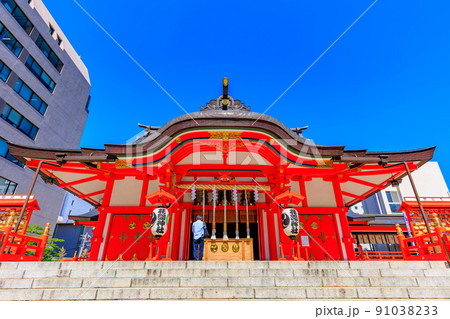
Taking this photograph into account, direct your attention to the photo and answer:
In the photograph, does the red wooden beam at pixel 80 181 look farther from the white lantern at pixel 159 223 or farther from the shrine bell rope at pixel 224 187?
the white lantern at pixel 159 223

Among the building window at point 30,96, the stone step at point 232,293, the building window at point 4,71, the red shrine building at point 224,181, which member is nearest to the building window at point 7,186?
the building window at point 30,96

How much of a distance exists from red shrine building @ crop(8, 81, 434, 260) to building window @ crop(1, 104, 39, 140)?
14493mm

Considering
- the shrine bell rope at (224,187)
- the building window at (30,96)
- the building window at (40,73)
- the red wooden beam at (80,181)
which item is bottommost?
the shrine bell rope at (224,187)

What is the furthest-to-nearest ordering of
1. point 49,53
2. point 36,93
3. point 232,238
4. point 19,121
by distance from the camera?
point 49,53 < point 36,93 < point 19,121 < point 232,238

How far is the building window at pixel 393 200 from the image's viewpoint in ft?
105

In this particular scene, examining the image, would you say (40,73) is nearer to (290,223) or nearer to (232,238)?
(232,238)

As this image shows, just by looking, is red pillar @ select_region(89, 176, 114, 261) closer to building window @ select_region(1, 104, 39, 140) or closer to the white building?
building window @ select_region(1, 104, 39, 140)

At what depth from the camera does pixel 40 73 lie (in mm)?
22312

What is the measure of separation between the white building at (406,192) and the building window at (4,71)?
40.0 metres

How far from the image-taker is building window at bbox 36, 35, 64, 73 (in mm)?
22478

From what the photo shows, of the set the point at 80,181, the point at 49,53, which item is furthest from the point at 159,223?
the point at 49,53

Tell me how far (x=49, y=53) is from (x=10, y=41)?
422cm

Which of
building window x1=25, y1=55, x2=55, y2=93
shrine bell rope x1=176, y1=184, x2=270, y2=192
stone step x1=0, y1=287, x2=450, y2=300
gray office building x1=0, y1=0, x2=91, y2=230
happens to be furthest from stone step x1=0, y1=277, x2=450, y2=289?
building window x1=25, y1=55, x2=55, y2=93
